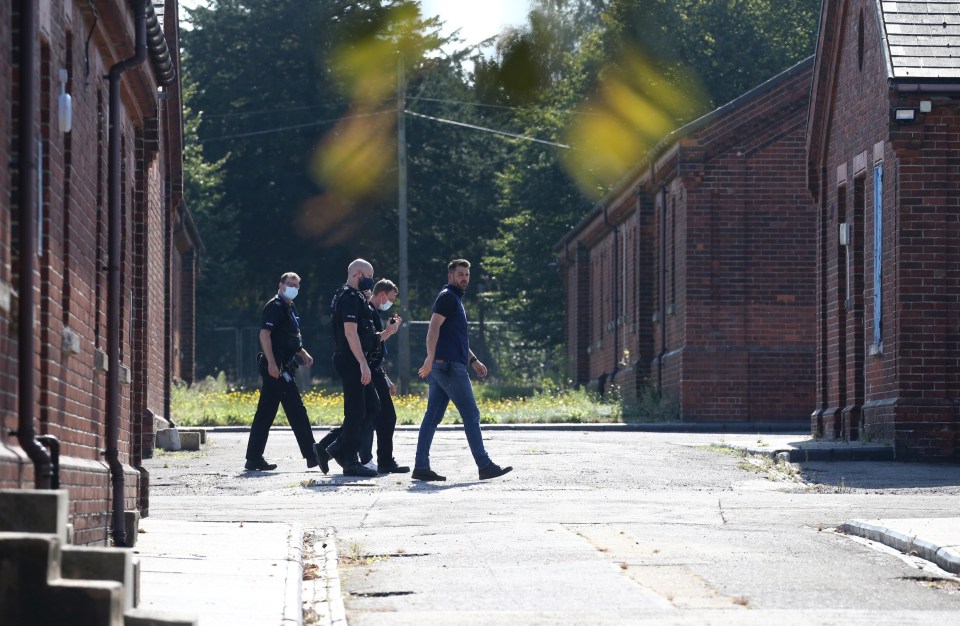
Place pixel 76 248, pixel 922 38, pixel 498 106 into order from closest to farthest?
pixel 76 248 → pixel 922 38 → pixel 498 106

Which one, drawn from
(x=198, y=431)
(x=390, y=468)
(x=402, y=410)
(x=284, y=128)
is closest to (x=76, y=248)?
(x=390, y=468)

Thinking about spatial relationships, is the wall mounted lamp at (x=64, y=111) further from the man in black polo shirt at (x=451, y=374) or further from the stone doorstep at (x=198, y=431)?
the stone doorstep at (x=198, y=431)

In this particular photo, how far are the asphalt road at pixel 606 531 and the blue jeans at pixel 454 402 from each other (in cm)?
32

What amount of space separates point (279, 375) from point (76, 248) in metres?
7.67

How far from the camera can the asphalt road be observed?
314 inches

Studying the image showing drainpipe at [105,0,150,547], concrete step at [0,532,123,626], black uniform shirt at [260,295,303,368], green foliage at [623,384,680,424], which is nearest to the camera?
concrete step at [0,532,123,626]

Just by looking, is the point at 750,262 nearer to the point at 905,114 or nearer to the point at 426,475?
the point at 905,114

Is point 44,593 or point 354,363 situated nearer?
point 44,593

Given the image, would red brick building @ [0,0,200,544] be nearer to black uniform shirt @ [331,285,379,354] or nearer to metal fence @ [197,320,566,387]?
black uniform shirt @ [331,285,379,354]

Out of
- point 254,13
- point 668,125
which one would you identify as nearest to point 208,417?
point 668,125

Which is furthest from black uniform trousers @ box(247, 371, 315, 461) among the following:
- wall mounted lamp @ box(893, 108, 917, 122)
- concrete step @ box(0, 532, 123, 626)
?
concrete step @ box(0, 532, 123, 626)

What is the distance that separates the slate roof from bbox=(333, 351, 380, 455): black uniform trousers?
7226 millimetres

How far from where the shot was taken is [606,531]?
11.3 m

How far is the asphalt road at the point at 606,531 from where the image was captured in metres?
7.97
